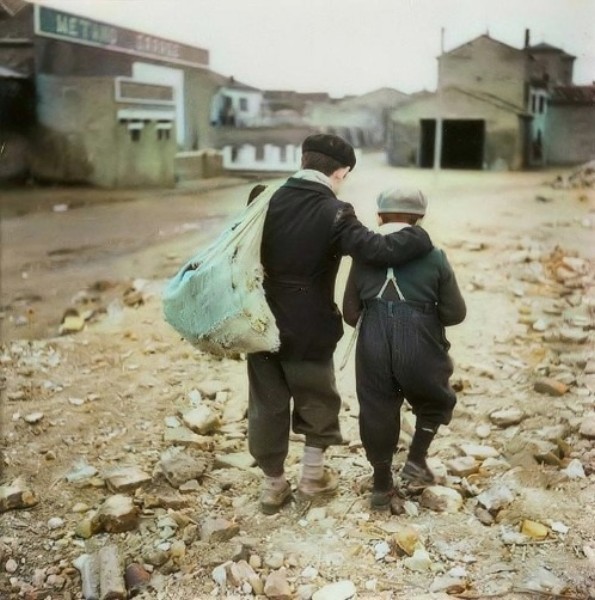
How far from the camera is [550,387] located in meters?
2.76

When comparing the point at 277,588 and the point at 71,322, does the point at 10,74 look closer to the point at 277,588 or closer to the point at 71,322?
the point at 71,322

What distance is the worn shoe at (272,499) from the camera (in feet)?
7.78

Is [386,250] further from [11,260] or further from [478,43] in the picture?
[11,260]

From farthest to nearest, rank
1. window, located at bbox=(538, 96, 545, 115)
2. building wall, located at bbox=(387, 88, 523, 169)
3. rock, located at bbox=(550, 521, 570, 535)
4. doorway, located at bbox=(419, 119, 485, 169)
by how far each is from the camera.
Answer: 1. doorway, located at bbox=(419, 119, 485, 169)
2. building wall, located at bbox=(387, 88, 523, 169)
3. window, located at bbox=(538, 96, 545, 115)
4. rock, located at bbox=(550, 521, 570, 535)

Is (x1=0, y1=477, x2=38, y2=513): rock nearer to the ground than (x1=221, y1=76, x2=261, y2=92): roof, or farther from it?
nearer to the ground

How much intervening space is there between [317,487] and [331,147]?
1.17m

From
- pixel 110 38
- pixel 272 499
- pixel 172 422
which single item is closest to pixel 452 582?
pixel 272 499

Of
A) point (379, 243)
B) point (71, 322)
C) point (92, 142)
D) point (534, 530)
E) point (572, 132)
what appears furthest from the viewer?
point (71, 322)

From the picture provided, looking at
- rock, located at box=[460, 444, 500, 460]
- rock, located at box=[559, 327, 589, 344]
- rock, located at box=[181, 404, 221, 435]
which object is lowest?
rock, located at box=[460, 444, 500, 460]

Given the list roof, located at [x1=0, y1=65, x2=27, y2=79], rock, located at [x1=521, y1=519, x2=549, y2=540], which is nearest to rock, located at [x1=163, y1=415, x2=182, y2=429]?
rock, located at [x1=521, y1=519, x2=549, y2=540]

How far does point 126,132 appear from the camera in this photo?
11.3 feet

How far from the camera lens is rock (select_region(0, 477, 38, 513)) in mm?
2445

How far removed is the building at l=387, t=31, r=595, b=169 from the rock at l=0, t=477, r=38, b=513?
76.8 inches

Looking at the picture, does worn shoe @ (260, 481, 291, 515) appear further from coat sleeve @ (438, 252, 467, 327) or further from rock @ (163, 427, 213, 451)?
coat sleeve @ (438, 252, 467, 327)
